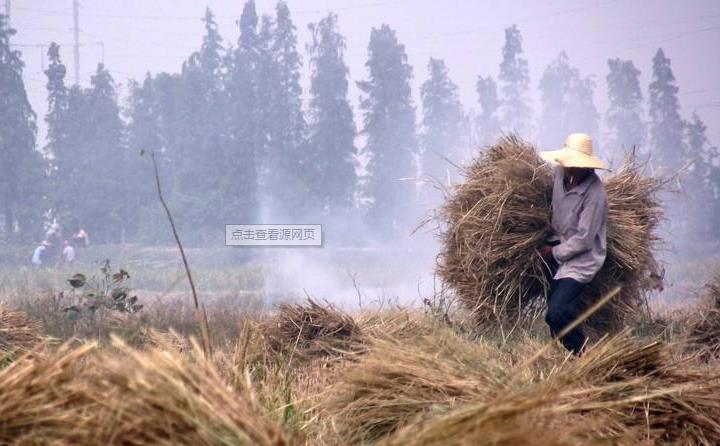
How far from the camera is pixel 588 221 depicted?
617cm

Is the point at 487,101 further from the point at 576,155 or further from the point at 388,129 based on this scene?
the point at 576,155

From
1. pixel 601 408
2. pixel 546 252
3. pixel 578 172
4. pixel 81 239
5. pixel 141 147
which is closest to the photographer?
pixel 601 408

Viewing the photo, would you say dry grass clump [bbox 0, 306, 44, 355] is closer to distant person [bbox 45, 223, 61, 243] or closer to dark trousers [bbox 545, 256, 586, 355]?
dark trousers [bbox 545, 256, 586, 355]

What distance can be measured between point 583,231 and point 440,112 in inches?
1455

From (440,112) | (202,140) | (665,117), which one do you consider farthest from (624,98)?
(202,140)

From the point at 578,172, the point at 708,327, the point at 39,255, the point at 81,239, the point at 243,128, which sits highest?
the point at 243,128

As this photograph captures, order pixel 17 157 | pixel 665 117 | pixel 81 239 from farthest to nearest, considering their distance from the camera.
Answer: pixel 665 117, pixel 17 157, pixel 81 239

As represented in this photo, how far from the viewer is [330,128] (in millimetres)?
38844

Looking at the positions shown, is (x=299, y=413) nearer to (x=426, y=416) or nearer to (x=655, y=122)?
(x=426, y=416)

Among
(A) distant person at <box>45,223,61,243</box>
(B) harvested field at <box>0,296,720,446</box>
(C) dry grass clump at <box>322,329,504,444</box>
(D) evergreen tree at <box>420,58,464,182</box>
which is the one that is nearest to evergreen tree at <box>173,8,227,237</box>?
(A) distant person at <box>45,223,61,243</box>

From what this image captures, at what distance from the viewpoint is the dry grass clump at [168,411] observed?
98.0 inches

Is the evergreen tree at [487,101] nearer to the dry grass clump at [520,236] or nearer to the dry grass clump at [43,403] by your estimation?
the dry grass clump at [520,236]

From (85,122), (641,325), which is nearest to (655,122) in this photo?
(85,122)

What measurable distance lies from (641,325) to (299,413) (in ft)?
17.0
